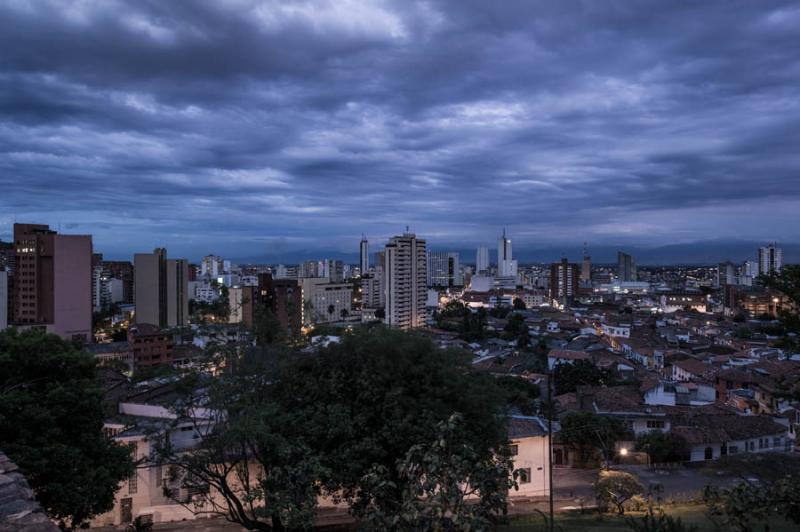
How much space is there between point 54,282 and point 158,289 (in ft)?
28.0

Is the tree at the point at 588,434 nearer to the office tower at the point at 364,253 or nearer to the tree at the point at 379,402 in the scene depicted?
the tree at the point at 379,402

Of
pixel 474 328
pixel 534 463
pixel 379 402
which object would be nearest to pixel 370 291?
pixel 474 328

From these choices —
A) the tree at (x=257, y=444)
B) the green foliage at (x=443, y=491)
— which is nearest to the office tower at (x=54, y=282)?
the tree at (x=257, y=444)

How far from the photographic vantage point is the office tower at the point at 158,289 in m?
42.3

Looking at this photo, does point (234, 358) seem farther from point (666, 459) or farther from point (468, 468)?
point (666, 459)

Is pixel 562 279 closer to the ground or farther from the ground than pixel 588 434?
farther from the ground

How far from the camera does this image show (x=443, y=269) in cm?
13312

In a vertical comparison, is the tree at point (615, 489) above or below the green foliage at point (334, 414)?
below

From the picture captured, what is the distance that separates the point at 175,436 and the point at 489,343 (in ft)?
101

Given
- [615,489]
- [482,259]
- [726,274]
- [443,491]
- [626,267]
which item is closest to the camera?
[443,491]

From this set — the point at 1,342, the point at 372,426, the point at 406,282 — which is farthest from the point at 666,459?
the point at 406,282

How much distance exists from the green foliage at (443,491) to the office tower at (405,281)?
156 ft

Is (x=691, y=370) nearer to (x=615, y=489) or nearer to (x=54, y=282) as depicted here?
(x=615, y=489)

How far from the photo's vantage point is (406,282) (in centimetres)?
5366
